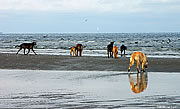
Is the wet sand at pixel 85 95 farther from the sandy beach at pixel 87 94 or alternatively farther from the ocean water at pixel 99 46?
the ocean water at pixel 99 46

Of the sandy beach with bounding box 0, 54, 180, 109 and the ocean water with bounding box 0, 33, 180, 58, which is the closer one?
the sandy beach with bounding box 0, 54, 180, 109

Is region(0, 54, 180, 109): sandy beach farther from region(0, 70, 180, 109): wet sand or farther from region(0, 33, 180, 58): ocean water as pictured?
region(0, 33, 180, 58): ocean water

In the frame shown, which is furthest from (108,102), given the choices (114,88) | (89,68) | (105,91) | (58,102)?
(89,68)

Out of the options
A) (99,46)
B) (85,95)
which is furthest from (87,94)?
(99,46)

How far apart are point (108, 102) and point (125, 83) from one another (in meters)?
3.15

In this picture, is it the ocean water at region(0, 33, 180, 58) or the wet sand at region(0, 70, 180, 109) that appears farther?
the ocean water at region(0, 33, 180, 58)

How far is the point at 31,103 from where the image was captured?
6832mm

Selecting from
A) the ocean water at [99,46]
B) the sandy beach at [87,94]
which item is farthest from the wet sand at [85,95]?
the ocean water at [99,46]

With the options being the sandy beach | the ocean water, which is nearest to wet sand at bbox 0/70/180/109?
the sandy beach

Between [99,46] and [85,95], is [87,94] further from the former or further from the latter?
[99,46]

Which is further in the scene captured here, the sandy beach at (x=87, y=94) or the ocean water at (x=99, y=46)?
the ocean water at (x=99, y=46)

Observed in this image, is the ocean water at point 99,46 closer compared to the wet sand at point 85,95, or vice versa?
the wet sand at point 85,95

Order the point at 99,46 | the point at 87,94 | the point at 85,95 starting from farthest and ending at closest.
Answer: the point at 99,46
the point at 87,94
the point at 85,95

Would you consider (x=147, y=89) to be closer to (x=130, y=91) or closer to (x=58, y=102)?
(x=130, y=91)
